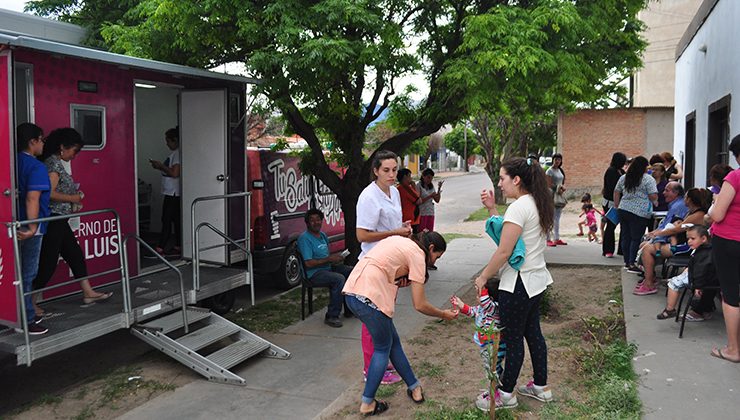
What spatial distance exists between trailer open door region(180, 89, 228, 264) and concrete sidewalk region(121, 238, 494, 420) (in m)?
1.53

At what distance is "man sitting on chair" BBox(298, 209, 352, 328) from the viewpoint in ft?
22.6

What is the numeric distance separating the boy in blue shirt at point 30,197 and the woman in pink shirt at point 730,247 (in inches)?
203

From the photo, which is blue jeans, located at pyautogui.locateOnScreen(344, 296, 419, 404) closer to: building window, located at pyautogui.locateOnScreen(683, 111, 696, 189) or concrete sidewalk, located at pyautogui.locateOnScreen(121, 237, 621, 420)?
concrete sidewalk, located at pyautogui.locateOnScreen(121, 237, 621, 420)

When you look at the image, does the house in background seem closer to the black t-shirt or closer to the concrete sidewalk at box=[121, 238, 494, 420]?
the black t-shirt

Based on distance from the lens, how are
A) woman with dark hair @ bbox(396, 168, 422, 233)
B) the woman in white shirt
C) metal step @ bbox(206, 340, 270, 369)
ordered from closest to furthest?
the woman in white shirt
metal step @ bbox(206, 340, 270, 369)
woman with dark hair @ bbox(396, 168, 422, 233)

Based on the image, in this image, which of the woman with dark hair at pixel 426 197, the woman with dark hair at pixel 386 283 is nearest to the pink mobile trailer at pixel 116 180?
the woman with dark hair at pixel 386 283

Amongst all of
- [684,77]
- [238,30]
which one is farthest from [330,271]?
[684,77]

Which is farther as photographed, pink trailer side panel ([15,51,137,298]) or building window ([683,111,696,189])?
building window ([683,111,696,189])

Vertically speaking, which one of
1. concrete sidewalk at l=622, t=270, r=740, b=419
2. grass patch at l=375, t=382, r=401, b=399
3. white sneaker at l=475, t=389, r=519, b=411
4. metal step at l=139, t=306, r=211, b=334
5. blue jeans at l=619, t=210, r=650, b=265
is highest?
blue jeans at l=619, t=210, r=650, b=265

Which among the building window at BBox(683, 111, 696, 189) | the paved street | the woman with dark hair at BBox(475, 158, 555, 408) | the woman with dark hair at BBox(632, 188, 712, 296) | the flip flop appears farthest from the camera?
the paved street

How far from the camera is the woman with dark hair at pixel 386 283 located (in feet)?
13.4

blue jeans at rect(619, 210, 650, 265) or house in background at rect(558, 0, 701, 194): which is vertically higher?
house in background at rect(558, 0, 701, 194)

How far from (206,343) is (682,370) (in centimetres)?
399

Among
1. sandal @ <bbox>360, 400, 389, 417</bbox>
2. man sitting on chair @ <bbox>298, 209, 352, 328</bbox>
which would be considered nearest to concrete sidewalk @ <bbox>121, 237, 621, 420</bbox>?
man sitting on chair @ <bbox>298, 209, 352, 328</bbox>
